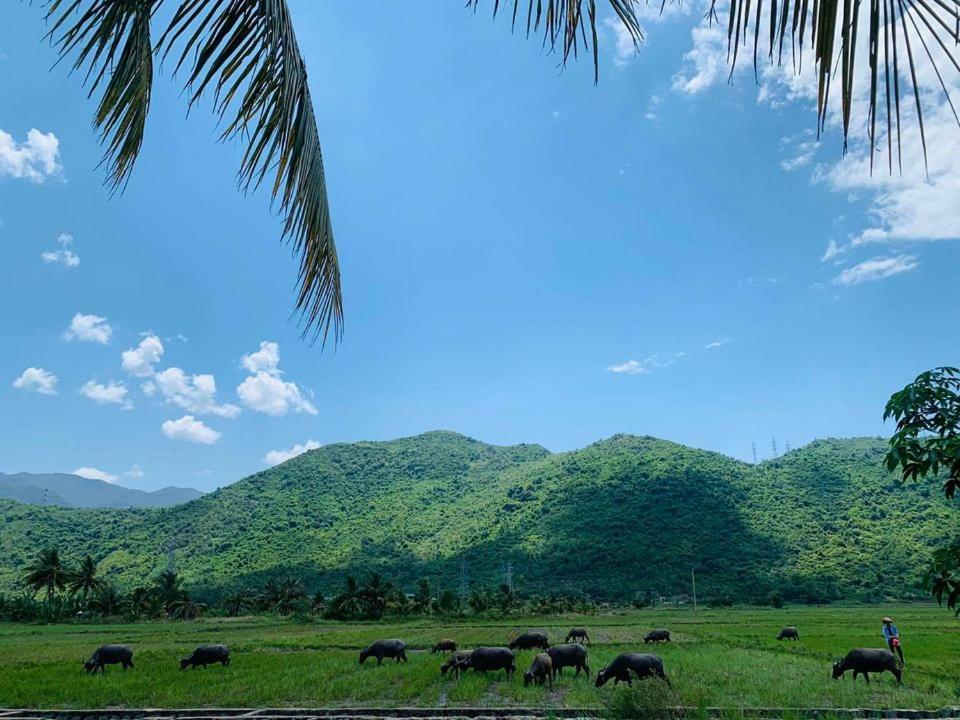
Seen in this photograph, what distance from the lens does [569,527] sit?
301 ft

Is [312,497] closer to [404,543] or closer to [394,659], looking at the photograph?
[404,543]

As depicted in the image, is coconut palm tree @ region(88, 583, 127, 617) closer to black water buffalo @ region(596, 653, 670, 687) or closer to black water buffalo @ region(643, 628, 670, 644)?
black water buffalo @ region(643, 628, 670, 644)

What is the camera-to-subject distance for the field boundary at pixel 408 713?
9242 mm

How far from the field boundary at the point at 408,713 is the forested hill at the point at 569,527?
60.3 metres

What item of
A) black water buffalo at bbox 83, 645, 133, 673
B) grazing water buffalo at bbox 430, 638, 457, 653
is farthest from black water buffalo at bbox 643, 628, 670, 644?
black water buffalo at bbox 83, 645, 133, 673

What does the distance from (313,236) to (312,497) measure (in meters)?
122

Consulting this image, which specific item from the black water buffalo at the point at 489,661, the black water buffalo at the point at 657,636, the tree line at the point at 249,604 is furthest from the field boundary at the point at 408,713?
the tree line at the point at 249,604

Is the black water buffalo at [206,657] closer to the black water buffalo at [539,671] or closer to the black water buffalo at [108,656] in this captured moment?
the black water buffalo at [108,656]

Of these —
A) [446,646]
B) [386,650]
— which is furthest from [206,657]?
[446,646]

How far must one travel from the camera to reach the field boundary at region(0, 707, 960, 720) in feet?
30.3

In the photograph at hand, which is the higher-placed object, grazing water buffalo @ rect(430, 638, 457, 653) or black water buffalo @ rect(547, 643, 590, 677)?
black water buffalo @ rect(547, 643, 590, 677)

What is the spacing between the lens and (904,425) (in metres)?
4.82

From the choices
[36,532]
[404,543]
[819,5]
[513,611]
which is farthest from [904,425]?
[36,532]

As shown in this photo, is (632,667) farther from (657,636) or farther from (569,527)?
(569,527)
